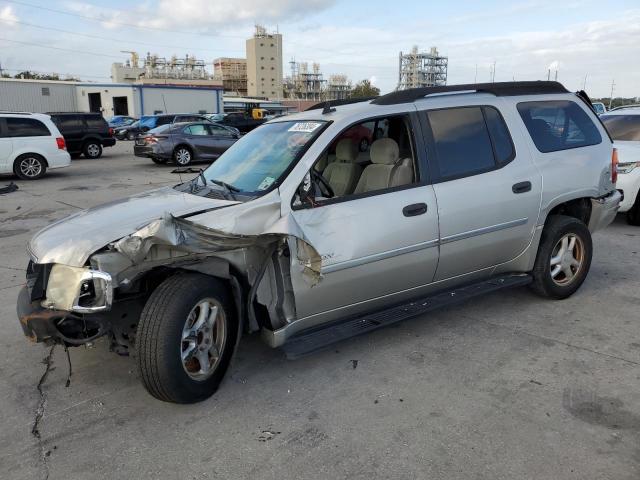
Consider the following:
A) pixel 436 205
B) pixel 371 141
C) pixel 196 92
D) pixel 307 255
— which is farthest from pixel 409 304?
pixel 196 92

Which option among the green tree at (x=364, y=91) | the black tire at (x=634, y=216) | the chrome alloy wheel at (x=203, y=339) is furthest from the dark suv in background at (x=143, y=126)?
the green tree at (x=364, y=91)

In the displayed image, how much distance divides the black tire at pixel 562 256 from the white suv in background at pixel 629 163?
330 centimetres

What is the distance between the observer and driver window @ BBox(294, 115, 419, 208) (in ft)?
12.4

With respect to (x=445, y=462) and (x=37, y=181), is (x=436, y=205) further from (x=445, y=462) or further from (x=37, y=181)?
(x=37, y=181)

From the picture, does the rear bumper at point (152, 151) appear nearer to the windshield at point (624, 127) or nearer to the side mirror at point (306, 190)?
the windshield at point (624, 127)

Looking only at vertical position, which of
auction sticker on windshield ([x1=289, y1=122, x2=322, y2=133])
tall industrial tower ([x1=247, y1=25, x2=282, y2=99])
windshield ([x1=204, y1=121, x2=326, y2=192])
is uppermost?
tall industrial tower ([x1=247, y1=25, x2=282, y2=99])

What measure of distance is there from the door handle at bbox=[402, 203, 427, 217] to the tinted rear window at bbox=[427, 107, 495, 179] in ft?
1.16

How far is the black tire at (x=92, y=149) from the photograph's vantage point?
66.4ft

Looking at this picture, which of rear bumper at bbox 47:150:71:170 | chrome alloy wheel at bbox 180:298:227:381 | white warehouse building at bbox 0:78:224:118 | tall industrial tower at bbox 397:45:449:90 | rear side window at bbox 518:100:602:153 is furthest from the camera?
white warehouse building at bbox 0:78:224:118

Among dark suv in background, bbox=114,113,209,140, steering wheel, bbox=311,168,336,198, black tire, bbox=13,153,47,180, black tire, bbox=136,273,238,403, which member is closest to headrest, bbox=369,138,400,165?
steering wheel, bbox=311,168,336,198

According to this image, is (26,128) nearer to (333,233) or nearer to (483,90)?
(483,90)

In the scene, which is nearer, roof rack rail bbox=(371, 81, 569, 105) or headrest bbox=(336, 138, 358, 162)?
roof rack rail bbox=(371, 81, 569, 105)

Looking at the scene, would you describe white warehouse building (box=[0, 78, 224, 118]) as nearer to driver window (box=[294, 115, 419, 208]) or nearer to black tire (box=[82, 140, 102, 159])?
black tire (box=[82, 140, 102, 159])

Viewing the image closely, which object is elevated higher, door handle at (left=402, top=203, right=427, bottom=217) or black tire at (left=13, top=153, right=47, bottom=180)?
door handle at (left=402, top=203, right=427, bottom=217)
